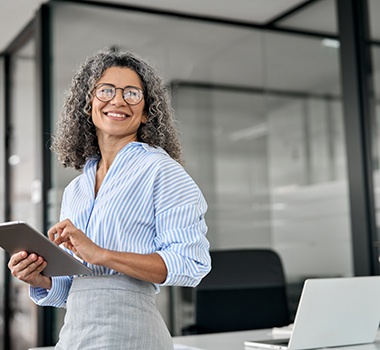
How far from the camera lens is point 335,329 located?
243 centimetres

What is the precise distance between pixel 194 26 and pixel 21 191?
1.82 meters

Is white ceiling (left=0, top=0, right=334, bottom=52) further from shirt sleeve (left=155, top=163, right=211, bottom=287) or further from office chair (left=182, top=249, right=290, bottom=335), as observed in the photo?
shirt sleeve (left=155, top=163, right=211, bottom=287)

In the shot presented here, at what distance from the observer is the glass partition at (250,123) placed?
4.89 metres

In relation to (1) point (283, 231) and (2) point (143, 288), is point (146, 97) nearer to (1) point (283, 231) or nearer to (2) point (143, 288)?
(2) point (143, 288)

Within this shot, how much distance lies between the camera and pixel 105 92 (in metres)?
1.86

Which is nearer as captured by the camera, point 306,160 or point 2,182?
point 306,160

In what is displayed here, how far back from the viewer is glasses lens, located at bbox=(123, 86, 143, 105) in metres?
1.85

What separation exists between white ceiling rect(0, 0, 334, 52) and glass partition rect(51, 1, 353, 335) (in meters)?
0.11

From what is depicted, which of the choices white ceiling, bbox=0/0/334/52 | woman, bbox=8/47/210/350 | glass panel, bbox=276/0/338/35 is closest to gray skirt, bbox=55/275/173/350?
woman, bbox=8/47/210/350

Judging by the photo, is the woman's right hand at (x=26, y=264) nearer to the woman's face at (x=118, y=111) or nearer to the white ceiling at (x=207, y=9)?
the woman's face at (x=118, y=111)

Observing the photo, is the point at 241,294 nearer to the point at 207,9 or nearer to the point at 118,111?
the point at 118,111

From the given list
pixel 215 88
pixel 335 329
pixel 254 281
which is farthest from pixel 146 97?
pixel 215 88

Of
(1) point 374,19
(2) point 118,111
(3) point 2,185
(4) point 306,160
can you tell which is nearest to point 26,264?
(2) point 118,111

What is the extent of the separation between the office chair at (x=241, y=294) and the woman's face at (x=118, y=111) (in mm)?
1845
